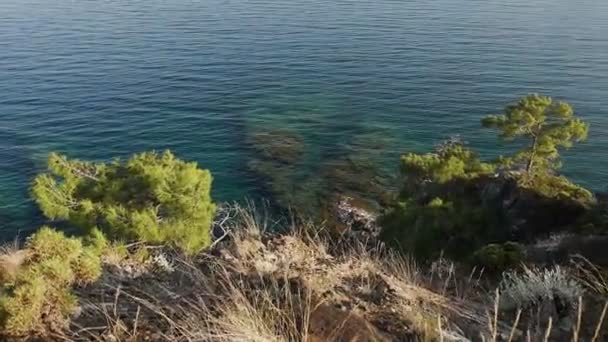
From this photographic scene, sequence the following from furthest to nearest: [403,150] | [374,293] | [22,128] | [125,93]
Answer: [125,93] < [22,128] < [403,150] < [374,293]

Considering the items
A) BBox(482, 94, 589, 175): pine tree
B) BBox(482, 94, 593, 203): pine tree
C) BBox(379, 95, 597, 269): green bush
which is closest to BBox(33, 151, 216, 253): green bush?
BBox(379, 95, 597, 269): green bush

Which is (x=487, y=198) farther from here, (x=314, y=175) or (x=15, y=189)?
(x=15, y=189)

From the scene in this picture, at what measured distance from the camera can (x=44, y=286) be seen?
20.8 feet

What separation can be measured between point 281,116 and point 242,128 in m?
4.44

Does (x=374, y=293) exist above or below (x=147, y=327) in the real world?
below

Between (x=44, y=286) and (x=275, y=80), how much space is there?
55517 mm

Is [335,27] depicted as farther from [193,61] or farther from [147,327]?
[147,327]

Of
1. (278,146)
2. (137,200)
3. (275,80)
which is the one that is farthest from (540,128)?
(275,80)

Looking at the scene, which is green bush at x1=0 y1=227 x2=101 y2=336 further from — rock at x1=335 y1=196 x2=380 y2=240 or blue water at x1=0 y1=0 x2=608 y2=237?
blue water at x1=0 y1=0 x2=608 y2=237

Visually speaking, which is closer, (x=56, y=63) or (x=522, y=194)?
(x=522, y=194)

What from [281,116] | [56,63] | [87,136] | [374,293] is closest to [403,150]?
[281,116]

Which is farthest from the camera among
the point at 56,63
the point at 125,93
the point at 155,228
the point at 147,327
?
the point at 56,63

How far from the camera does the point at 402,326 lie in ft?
20.7

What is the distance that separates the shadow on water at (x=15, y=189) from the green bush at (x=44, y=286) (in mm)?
26308
